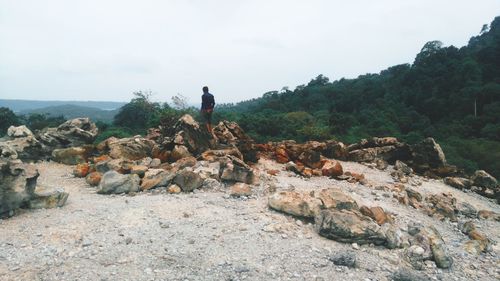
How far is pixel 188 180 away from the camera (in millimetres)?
9992

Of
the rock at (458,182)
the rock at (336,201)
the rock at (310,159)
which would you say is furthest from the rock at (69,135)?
the rock at (458,182)

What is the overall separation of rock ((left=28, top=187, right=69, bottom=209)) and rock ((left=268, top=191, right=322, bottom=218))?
16.3 ft

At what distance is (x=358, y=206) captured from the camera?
931 centimetres

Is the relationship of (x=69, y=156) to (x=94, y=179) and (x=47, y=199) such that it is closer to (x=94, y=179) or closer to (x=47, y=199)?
(x=94, y=179)

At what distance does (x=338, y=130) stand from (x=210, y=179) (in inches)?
912

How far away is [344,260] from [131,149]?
8.80m

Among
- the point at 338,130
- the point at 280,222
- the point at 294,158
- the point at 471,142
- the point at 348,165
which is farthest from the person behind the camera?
the point at 338,130

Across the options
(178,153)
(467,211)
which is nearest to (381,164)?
(467,211)

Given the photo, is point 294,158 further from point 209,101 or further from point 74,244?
point 74,244

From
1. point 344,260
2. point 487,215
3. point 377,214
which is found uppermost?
point 377,214

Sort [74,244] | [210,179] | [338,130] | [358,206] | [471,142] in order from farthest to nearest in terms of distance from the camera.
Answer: [338,130]
[471,142]
[210,179]
[358,206]
[74,244]

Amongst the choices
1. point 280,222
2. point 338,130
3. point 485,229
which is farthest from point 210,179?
point 338,130

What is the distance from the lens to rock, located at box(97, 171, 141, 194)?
384 inches

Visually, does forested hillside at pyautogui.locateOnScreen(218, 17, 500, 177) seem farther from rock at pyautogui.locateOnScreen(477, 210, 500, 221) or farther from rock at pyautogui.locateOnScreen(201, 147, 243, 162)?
rock at pyautogui.locateOnScreen(201, 147, 243, 162)
